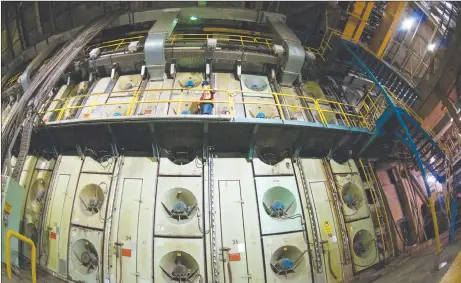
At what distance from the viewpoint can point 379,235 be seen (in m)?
6.03

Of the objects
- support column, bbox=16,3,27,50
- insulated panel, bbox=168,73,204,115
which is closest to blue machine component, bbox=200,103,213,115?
insulated panel, bbox=168,73,204,115

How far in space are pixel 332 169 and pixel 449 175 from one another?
278 cm

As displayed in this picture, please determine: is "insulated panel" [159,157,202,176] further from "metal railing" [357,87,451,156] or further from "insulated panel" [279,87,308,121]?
"metal railing" [357,87,451,156]

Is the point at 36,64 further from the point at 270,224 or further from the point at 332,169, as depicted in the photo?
the point at 332,169

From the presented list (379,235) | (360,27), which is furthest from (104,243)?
(360,27)

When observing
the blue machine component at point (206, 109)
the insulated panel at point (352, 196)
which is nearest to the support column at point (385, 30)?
the insulated panel at point (352, 196)

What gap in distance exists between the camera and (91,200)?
5785mm

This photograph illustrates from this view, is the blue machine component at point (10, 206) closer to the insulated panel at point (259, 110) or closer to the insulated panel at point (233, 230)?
the insulated panel at point (233, 230)

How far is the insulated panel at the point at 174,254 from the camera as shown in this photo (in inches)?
203

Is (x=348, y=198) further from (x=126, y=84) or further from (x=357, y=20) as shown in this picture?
(x=126, y=84)

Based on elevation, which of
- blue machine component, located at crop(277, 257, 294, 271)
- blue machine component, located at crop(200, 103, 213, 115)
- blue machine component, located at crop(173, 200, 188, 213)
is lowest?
blue machine component, located at crop(277, 257, 294, 271)

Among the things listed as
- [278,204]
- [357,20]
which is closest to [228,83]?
[278,204]

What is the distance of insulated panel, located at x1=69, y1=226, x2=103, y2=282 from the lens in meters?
5.43

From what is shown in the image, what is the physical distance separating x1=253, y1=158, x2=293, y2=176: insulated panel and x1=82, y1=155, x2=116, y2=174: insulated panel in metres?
3.88
